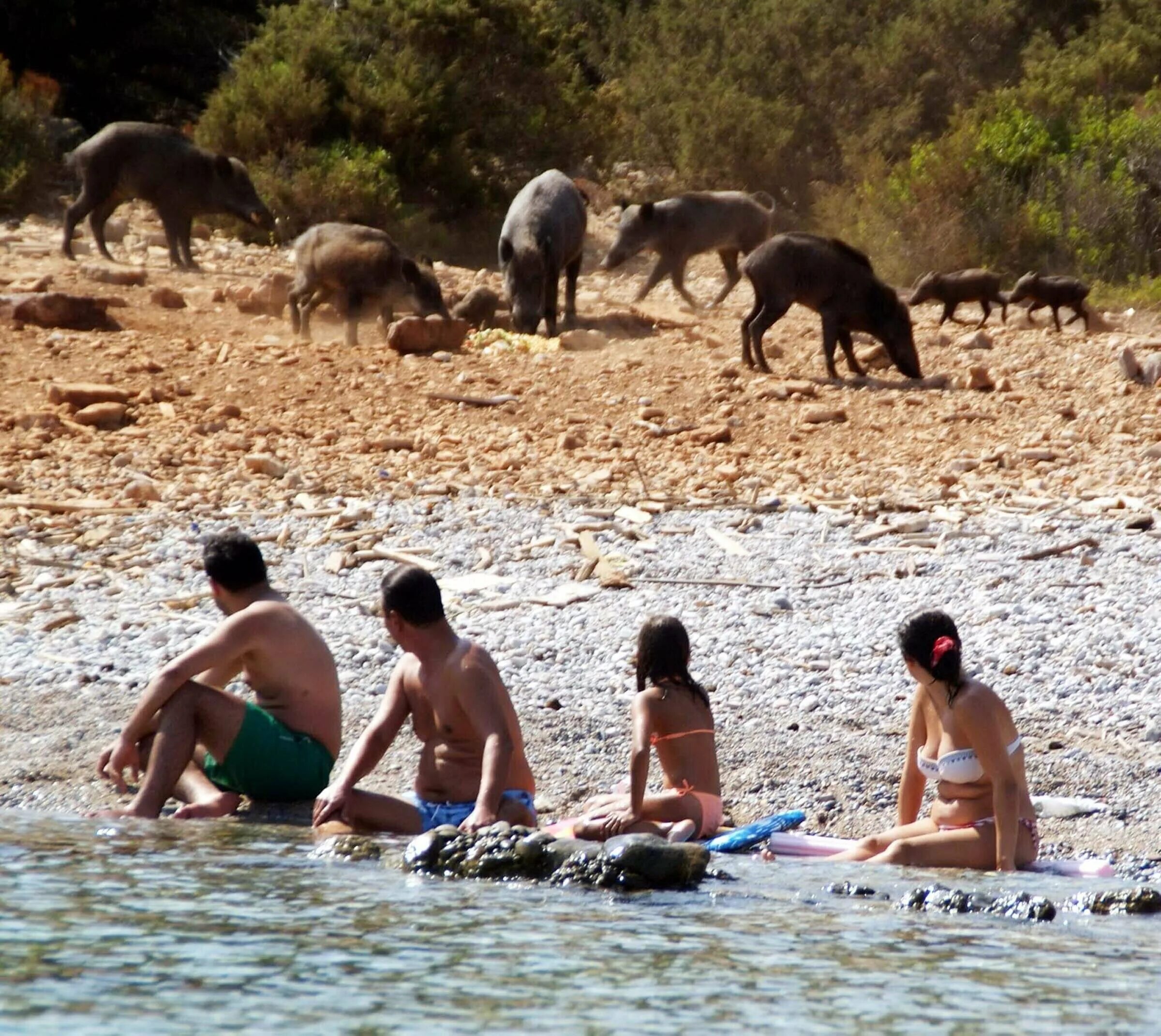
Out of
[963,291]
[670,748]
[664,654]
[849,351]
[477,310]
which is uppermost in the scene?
[963,291]

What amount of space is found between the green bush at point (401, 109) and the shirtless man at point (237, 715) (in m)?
15.5

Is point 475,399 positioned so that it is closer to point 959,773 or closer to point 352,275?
point 352,275

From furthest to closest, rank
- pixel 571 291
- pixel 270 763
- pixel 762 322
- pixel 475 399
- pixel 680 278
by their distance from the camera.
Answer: pixel 680 278 → pixel 571 291 → pixel 762 322 → pixel 475 399 → pixel 270 763

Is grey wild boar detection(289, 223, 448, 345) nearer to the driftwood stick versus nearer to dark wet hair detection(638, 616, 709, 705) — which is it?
the driftwood stick

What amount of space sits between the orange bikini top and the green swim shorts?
1298mm

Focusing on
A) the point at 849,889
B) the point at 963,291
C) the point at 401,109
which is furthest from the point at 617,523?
the point at 401,109

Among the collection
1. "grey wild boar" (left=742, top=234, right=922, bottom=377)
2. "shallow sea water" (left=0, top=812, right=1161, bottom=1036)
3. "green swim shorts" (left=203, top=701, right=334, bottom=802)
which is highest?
"grey wild boar" (left=742, top=234, right=922, bottom=377)

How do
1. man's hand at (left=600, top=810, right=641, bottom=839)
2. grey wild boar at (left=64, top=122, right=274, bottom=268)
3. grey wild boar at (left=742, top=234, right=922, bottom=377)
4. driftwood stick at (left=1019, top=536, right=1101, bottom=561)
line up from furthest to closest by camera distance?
grey wild boar at (left=64, top=122, right=274, bottom=268), grey wild boar at (left=742, top=234, right=922, bottom=377), driftwood stick at (left=1019, top=536, right=1101, bottom=561), man's hand at (left=600, top=810, right=641, bottom=839)

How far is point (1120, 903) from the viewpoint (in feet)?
16.9

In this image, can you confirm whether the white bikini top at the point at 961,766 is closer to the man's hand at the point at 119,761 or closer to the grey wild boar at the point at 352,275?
the man's hand at the point at 119,761

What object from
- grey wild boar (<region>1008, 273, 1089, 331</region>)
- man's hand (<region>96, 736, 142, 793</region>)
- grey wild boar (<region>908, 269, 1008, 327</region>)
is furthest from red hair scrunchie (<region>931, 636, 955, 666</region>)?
grey wild boar (<region>908, 269, 1008, 327</region>)

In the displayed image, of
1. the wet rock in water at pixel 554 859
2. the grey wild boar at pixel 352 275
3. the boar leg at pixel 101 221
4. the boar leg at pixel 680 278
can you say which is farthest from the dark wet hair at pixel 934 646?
the boar leg at pixel 101 221

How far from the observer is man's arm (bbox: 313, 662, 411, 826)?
19.7 ft

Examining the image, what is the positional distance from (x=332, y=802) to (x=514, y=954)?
1.60 m
